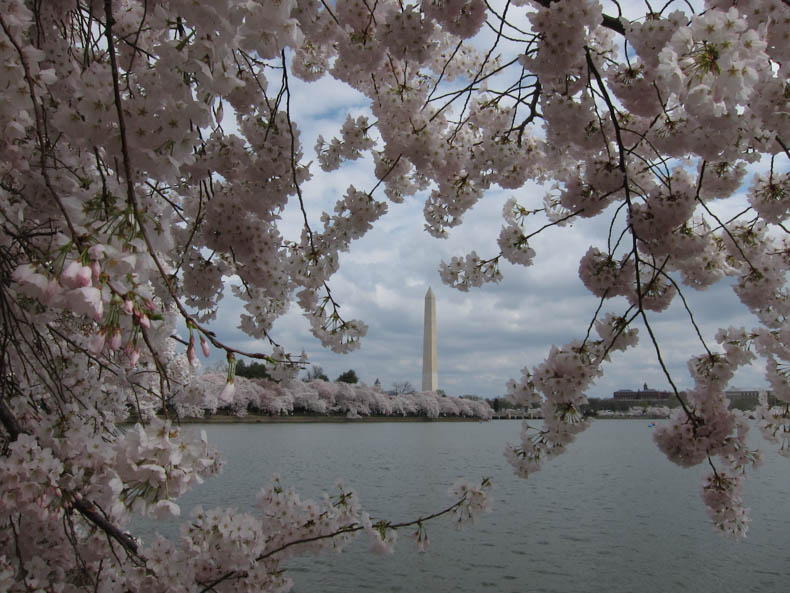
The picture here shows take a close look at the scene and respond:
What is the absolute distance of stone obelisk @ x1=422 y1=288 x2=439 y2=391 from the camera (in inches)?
1613

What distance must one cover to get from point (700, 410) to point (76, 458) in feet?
7.52

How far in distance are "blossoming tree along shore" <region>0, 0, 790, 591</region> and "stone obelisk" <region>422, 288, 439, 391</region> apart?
36825mm

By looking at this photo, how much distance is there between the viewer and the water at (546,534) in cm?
718

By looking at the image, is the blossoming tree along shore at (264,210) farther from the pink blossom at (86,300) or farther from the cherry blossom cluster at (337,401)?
the cherry blossom cluster at (337,401)

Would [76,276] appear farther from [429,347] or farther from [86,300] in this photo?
[429,347]

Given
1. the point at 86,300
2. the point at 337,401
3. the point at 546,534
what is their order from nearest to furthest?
1. the point at 86,300
2. the point at 546,534
3. the point at 337,401

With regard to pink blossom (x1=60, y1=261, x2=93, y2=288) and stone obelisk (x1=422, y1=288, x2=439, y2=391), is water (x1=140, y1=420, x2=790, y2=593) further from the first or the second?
stone obelisk (x1=422, y1=288, x2=439, y2=391)

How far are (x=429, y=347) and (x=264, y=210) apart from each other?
41.7 meters

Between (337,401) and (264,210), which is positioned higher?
(264,210)

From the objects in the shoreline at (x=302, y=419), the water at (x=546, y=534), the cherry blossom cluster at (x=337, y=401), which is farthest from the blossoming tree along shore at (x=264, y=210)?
the cherry blossom cluster at (x=337, y=401)

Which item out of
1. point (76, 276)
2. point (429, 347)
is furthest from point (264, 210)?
point (429, 347)

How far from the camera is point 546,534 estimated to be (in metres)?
9.36

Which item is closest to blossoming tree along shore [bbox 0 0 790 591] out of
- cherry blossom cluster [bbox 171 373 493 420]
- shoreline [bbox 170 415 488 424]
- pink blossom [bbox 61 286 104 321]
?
pink blossom [bbox 61 286 104 321]

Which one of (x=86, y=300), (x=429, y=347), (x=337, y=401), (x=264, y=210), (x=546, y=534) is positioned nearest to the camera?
(x=86, y=300)
